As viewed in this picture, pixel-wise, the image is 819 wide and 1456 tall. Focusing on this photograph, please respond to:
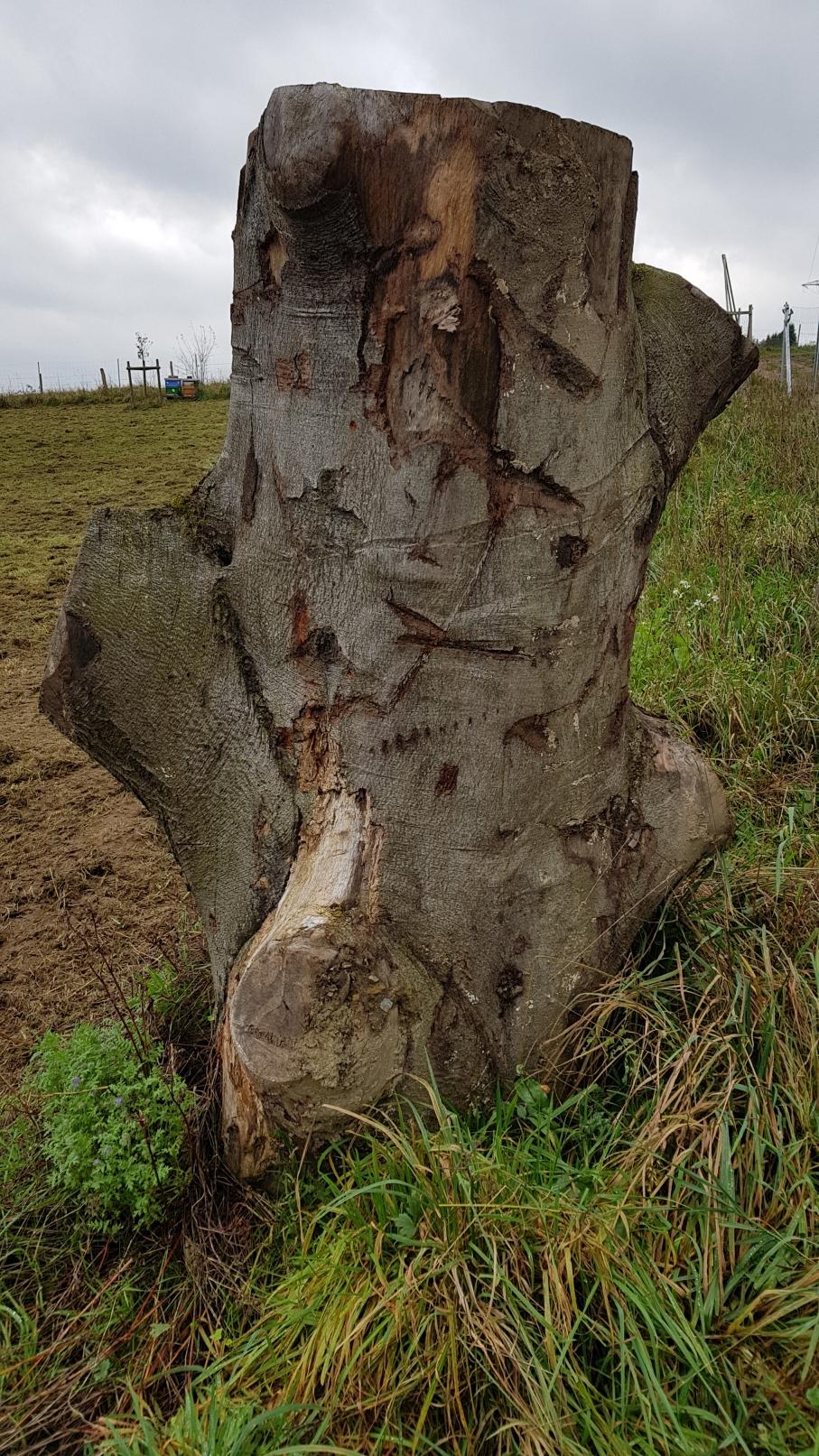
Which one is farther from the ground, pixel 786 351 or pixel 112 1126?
pixel 786 351

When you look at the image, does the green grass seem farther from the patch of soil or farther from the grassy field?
the grassy field

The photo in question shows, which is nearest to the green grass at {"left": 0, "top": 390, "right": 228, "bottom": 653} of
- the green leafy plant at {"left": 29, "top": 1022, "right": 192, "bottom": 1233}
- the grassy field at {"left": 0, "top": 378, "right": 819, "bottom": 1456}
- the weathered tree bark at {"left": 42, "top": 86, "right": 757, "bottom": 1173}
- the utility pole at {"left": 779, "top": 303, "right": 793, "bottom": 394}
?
the weathered tree bark at {"left": 42, "top": 86, "right": 757, "bottom": 1173}

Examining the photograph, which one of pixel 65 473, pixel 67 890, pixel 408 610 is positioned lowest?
pixel 67 890

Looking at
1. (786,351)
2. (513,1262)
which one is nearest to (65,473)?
(786,351)

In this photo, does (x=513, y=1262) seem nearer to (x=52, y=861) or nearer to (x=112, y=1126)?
(x=112, y=1126)

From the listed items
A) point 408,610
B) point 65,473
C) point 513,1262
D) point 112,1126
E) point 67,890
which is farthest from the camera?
point 65,473

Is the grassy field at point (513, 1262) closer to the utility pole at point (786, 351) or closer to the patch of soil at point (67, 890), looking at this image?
the patch of soil at point (67, 890)

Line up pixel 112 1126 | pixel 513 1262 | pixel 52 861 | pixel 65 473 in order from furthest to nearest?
pixel 65 473 → pixel 52 861 → pixel 112 1126 → pixel 513 1262

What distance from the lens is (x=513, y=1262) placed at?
54.8 inches

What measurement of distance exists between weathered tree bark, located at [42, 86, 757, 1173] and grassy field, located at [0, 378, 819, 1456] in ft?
0.47

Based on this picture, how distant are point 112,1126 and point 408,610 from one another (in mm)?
1123

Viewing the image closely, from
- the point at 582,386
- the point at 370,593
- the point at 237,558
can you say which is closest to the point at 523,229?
the point at 582,386

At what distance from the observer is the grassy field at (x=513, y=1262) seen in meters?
1.26

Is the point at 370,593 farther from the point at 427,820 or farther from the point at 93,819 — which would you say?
the point at 93,819
